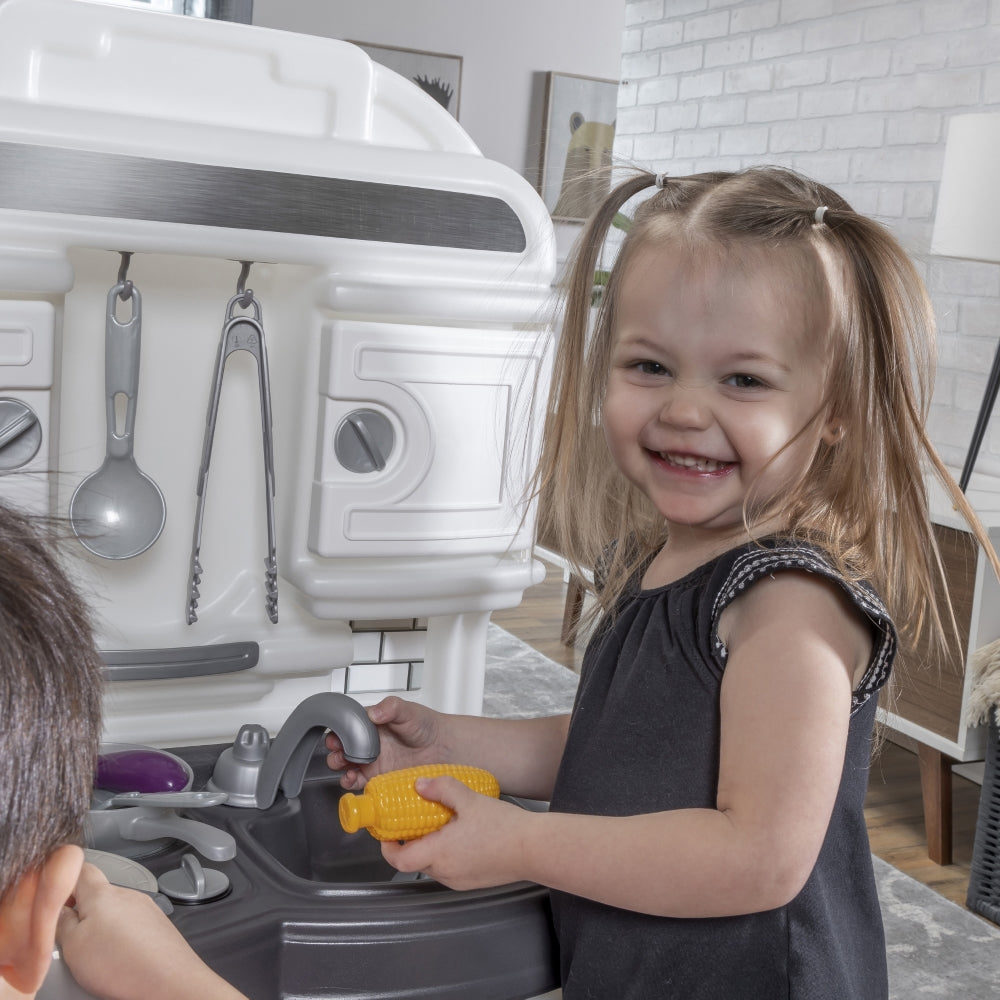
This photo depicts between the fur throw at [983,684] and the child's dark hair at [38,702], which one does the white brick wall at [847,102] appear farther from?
the child's dark hair at [38,702]

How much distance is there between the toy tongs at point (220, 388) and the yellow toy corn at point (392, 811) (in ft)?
0.90

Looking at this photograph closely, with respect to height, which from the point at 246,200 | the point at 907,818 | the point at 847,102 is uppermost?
the point at 847,102

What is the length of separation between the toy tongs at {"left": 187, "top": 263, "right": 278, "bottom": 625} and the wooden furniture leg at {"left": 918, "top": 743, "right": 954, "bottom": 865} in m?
1.57

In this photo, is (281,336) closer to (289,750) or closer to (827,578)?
(289,750)

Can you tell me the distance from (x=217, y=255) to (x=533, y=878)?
48 cm

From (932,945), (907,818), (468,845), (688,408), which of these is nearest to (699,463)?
(688,408)

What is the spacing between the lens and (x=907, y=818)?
2332mm

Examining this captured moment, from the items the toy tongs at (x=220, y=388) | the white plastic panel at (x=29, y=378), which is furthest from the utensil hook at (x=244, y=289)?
the white plastic panel at (x=29, y=378)

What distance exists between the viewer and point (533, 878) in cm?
78

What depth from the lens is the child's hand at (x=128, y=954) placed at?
2.04ft

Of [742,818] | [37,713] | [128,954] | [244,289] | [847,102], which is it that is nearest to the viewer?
[37,713]

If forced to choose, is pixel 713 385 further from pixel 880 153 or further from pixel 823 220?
pixel 880 153

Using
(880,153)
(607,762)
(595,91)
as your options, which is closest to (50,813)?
(607,762)

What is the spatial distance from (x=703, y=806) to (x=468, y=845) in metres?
0.16
